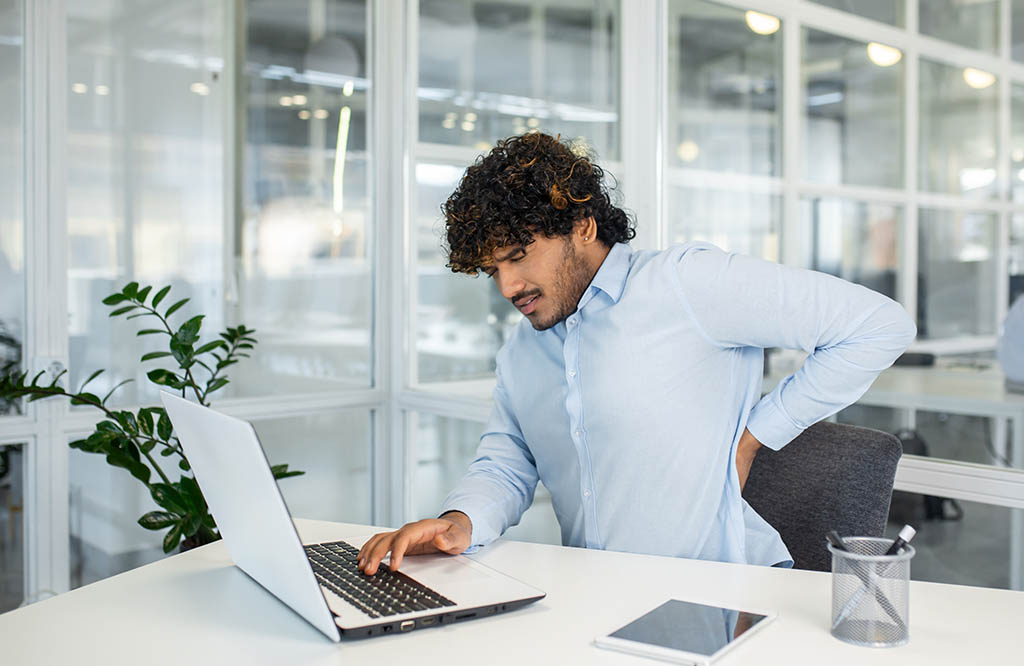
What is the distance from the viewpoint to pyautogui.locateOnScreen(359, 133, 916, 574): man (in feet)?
4.82

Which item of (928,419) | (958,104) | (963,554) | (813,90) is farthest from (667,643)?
(813,90)

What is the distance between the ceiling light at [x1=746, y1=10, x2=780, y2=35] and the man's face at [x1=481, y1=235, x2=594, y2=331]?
59.5 inches

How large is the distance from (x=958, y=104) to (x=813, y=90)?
0.50 metres

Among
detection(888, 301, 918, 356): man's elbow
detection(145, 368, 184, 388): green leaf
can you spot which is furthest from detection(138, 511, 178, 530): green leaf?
detection(888, 301, 918, 356): man's elbow

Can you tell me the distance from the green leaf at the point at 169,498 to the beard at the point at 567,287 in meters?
1.28

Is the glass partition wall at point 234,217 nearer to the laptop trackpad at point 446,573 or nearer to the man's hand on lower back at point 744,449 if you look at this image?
the laptop trackpad at point 446,573

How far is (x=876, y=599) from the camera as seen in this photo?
1014mm

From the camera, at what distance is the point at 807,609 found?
3.72 ft

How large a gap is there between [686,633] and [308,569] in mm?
424

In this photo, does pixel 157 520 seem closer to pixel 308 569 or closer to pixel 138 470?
pixel 138 470

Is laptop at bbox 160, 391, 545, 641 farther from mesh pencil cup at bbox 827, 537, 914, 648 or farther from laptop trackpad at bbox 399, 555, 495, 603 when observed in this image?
mesh pencil cup at bbox 827, 537, 914, 648

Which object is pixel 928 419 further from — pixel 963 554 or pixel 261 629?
pixel 261 629

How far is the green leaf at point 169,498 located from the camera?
7.89 ft

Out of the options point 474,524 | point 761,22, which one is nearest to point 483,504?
point 474,524
